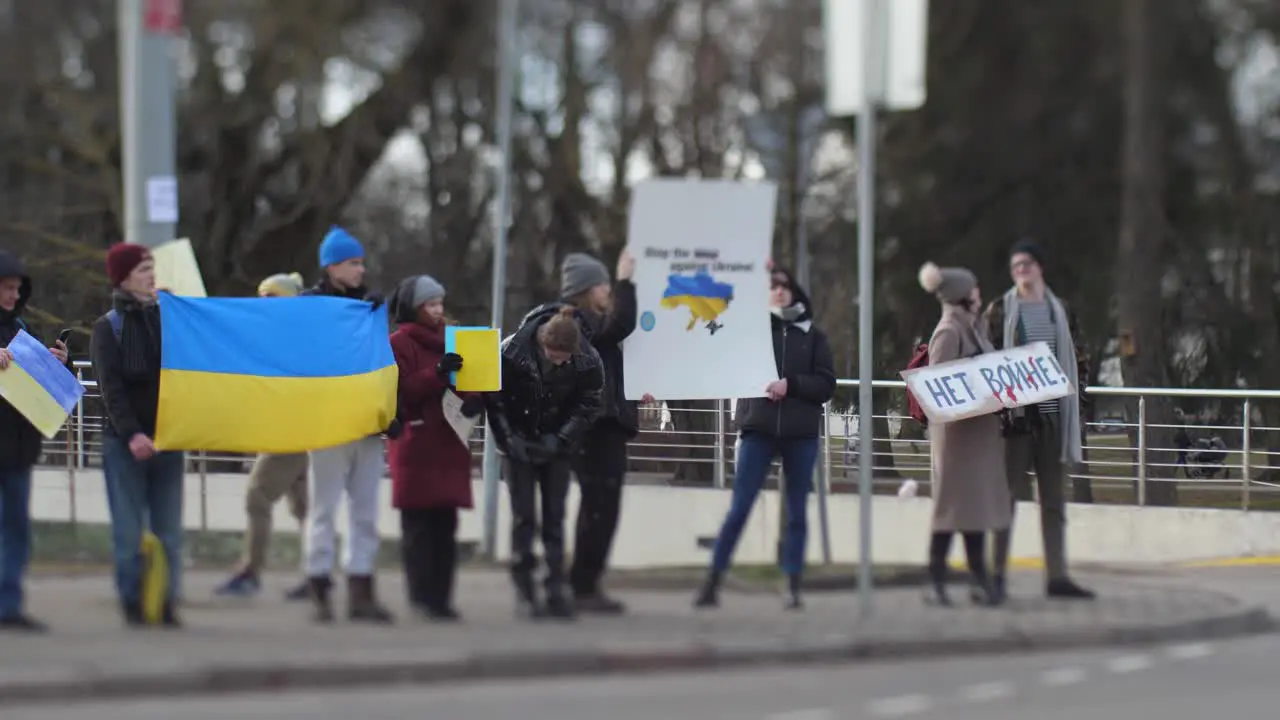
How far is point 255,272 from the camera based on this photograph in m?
23.5

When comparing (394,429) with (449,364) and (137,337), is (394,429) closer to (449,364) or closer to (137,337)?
(449,364)

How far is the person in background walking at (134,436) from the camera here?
10297 mm

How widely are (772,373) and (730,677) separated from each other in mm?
2707

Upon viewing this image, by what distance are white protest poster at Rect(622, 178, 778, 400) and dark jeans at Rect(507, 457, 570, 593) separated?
1066 mm

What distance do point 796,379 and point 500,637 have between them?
2.49 metres

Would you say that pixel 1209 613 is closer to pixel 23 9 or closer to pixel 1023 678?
pixel 1023 678

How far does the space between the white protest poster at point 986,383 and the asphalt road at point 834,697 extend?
1.91 metres

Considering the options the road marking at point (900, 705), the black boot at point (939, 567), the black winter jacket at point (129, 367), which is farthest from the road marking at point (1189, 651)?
the black winter jacket at point (129, 367)

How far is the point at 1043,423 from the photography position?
12.6m

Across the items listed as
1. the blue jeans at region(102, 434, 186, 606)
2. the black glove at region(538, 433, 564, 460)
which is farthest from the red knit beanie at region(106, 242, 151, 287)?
the black glove at region(538, 433, 564, 460)

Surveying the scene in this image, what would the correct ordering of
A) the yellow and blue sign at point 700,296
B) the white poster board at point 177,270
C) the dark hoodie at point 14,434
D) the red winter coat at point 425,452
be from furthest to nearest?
1. the yellow and blue sign at point 700,296
2. the white poster board at point 177,270
3. the red winter coat at point 425,452
4. the dark hoodie at point 14,434

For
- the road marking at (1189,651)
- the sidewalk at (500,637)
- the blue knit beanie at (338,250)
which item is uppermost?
the blue knit beanie at (338,250)

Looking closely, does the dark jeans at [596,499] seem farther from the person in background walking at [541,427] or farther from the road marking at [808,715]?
the road marking at [808,715]

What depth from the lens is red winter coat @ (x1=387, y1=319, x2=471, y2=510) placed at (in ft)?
36.0
